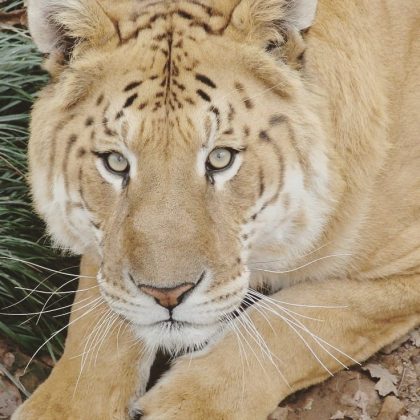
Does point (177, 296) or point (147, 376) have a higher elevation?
point (177, 296)

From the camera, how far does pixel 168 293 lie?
270 centimetres

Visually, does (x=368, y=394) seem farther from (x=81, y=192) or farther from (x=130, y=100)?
(x=130, y=100)

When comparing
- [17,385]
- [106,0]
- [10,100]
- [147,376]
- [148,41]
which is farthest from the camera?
[10,100]

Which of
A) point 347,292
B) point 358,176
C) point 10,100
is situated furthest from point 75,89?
point 10,100

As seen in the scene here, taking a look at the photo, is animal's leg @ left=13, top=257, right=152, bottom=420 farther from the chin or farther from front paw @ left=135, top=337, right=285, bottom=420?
the chin

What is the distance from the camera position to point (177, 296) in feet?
8.91

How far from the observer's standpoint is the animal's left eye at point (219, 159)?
9.18ft

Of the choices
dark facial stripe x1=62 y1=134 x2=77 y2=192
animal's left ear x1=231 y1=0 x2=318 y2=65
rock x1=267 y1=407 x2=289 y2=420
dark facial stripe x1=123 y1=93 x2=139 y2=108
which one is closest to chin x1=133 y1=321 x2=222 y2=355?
rock x1=267 y1=407 x2=289 y2=420

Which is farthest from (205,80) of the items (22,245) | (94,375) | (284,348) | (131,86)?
(22,245)

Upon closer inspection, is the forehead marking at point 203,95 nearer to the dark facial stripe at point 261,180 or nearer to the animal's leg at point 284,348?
the dark facial stripe at point 261,180

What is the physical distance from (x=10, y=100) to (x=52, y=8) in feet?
5.61

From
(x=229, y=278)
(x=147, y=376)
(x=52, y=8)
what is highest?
(x=52, y=8)

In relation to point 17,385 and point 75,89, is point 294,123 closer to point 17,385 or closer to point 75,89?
point 75,89

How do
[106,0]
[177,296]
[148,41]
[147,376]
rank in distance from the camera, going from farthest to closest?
[147,376], [106,0], [148,41], [177,296]
